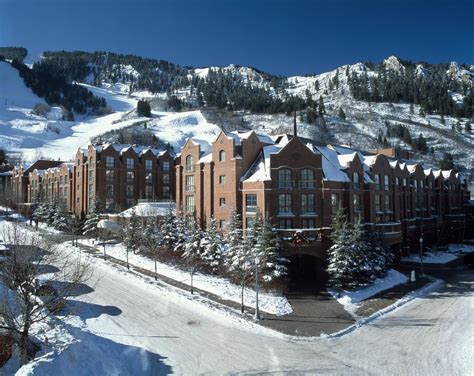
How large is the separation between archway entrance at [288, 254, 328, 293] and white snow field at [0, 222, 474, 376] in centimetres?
766

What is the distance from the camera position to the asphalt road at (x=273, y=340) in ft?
59.2

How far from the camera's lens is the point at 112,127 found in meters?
170

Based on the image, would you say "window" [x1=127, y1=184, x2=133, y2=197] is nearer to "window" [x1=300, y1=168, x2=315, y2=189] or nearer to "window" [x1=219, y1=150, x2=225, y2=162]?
"window" [x1=219, y1=150, x2=225, y2=162]

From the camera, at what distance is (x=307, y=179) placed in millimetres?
36938

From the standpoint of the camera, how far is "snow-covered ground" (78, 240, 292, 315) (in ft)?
89.7

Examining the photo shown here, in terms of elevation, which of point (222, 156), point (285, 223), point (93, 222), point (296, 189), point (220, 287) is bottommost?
point (220, 287)

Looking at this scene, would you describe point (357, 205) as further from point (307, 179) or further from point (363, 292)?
point (363, 292)

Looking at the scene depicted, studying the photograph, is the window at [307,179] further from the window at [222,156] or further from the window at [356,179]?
the window at [222,156]

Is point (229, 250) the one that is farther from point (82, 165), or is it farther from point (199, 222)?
point (82, 165)

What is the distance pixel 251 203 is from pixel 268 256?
8165 mm

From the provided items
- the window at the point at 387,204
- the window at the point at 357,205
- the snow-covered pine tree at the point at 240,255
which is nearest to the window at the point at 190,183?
the snow-covered pine tree at the point at 240,255

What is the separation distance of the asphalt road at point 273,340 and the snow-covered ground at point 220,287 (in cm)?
327

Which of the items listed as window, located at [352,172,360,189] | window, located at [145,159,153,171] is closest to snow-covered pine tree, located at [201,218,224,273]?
window, located at [352,172,360,189]

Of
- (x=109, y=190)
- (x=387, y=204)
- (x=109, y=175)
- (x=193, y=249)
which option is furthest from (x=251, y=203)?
(x=109, y=175)
